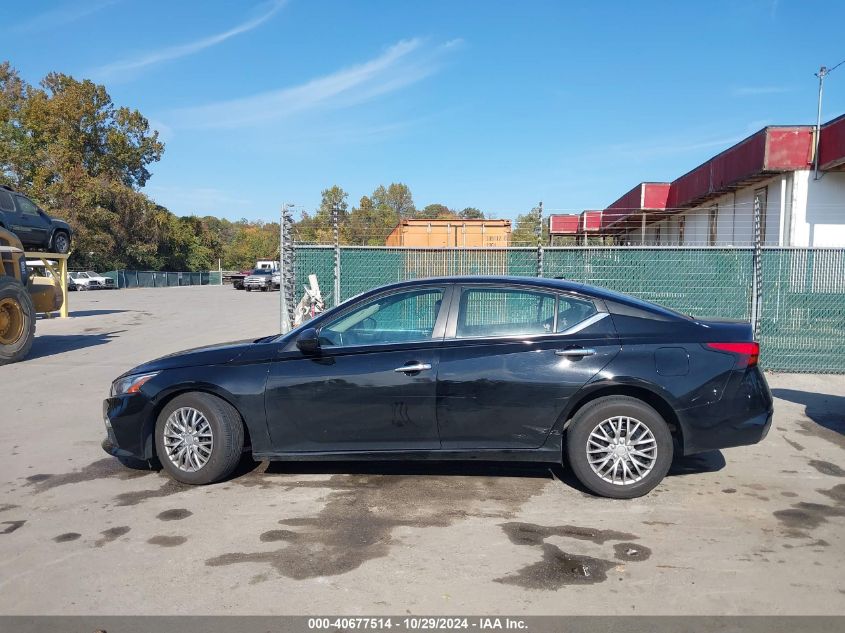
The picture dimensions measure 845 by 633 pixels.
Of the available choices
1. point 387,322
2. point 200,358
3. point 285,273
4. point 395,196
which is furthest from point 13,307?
point 395,196

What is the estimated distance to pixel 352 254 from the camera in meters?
10.3

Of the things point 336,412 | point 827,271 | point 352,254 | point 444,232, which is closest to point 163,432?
point 336,412

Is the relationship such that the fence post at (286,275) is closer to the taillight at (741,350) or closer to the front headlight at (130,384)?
the front headlight at (130,384)

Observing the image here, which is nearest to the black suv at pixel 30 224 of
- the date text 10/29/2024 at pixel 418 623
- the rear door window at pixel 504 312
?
the rear door window at pixel 504 312

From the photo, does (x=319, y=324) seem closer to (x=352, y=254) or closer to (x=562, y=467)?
(x=562, y=467)

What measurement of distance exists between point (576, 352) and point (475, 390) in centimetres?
78

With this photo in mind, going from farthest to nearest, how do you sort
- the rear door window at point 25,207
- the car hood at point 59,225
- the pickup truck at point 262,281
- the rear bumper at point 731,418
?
the pickup truck at point 262,281 → the car hood at point 59,225 → the rear door window at point 25,207 → the rear bumper at point 731,418

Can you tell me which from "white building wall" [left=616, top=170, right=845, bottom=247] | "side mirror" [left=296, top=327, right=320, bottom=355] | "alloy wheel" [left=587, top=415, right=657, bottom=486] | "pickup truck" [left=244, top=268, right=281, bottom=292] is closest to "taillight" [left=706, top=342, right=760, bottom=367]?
"alloy wheel" [left=587, top=415, right=657, bottom=486]

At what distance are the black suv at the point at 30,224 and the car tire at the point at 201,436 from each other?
12.6 m

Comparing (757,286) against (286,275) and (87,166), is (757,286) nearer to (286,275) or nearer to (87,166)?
(286,275)

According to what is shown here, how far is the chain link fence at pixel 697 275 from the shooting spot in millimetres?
9398

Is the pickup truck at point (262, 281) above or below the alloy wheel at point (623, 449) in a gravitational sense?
above

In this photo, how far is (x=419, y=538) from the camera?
4086 mm

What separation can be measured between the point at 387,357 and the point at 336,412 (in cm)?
55
